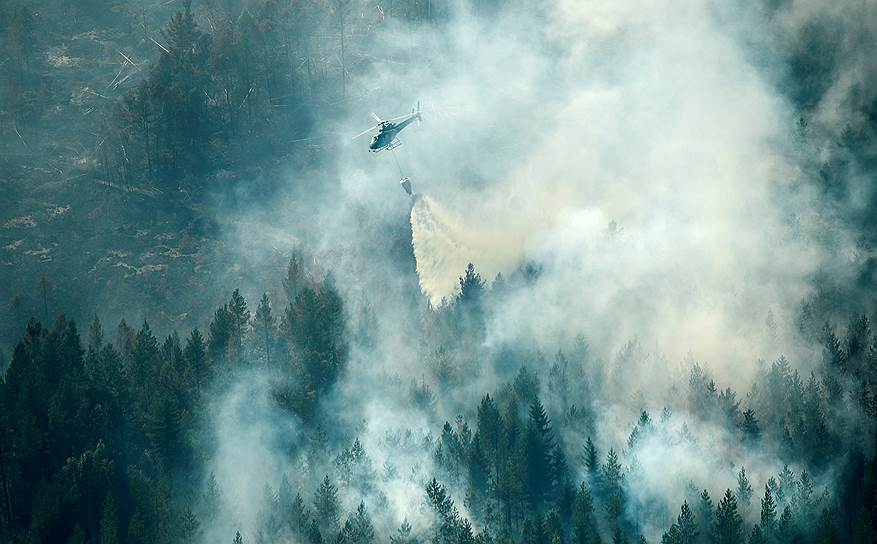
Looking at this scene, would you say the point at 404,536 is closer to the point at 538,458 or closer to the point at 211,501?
the point at 538,458

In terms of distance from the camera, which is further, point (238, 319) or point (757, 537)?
point (238, 319)

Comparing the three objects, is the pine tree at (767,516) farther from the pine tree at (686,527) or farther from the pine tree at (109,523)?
the pine tree at (109,523)

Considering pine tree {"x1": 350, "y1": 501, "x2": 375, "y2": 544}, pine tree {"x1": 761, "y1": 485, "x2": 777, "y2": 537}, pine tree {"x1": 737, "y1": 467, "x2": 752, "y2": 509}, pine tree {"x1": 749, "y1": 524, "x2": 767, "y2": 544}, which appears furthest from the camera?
pine tree {"x1": 737, "y1": 467, "x2": 752, "y2": 509}

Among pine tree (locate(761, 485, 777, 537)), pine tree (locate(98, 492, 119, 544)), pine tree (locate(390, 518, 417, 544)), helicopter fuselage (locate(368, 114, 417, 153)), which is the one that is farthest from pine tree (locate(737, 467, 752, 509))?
pine tree (locate(98, 492, 119, 544))

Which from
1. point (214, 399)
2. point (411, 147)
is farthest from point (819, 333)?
point (214, 399)

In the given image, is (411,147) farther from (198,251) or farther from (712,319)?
(712,319)

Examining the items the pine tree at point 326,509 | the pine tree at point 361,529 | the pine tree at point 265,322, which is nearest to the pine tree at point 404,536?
the pine tree at point 361,529

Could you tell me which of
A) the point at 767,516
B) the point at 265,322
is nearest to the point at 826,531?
the point at 767,516

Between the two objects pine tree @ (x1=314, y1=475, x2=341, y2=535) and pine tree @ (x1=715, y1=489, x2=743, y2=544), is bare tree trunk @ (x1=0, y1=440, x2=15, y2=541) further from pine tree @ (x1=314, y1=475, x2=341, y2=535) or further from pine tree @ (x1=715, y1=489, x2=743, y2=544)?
pine tree @ (x1=715, y1=489, x2=743, y2=544)

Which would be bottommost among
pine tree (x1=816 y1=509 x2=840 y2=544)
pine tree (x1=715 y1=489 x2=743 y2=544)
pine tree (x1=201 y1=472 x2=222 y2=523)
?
pine tree (x1=816 y1=509 x2=840 y2=544)

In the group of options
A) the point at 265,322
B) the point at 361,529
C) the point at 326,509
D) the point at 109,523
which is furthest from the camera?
the point at 265,322

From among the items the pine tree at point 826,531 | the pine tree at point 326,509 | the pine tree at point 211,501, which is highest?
the pine tree at point 211,501
